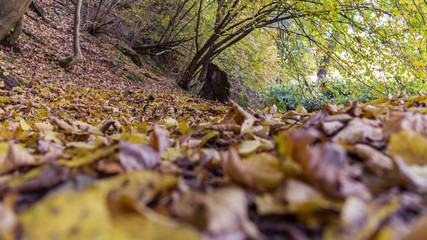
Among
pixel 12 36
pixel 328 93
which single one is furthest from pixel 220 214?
pixel 328 93

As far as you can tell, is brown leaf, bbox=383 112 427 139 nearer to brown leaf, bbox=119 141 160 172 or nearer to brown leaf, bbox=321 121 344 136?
brown leaf, bbox=321 121 344 136

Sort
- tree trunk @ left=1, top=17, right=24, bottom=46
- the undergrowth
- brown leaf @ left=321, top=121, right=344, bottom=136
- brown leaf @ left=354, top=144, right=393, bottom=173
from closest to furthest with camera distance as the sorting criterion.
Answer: brown leaf @ left=354, top=144, right=393, bottom=173 → brown leaf @ left=321, top=121, right=344, bottom=136 → the undergrowth → tree trunk @ left=1, top=17, right=24, bottom=46

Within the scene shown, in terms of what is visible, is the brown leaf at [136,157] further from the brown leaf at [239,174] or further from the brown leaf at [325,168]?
the brown leaf at [325,168]

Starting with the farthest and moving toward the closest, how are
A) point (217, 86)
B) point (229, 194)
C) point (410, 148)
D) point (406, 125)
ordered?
point (217, 86)
point (406, 125)
point (410, 148)
point (229, 194)

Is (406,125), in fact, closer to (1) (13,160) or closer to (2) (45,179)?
(2) (45,179)

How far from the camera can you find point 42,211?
36cm

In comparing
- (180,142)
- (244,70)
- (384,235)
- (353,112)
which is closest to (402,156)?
(384,235)

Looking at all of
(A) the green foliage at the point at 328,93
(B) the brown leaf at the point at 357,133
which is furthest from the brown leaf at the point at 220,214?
(A) the green foliage at the point at 328,93

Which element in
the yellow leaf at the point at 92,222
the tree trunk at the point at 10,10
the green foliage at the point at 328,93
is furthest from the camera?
the green foliage at the point at 328,93

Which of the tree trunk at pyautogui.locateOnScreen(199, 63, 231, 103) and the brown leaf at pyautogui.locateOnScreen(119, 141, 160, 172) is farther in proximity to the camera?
the tree trunk at pyautogui.locateOnScreen(199, 63, 231, 103)

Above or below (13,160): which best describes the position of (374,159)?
above

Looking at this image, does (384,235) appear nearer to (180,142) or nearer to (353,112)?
(180,142)

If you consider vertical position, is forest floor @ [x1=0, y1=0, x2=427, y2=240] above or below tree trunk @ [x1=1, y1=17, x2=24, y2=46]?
above

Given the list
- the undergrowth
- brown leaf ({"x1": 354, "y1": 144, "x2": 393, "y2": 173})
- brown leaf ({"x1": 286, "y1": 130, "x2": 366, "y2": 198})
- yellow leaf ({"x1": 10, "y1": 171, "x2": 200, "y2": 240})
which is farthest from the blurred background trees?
yellow leaf ({"x1": 10, "y1": 171, "x2": 200, "y2": 240})
